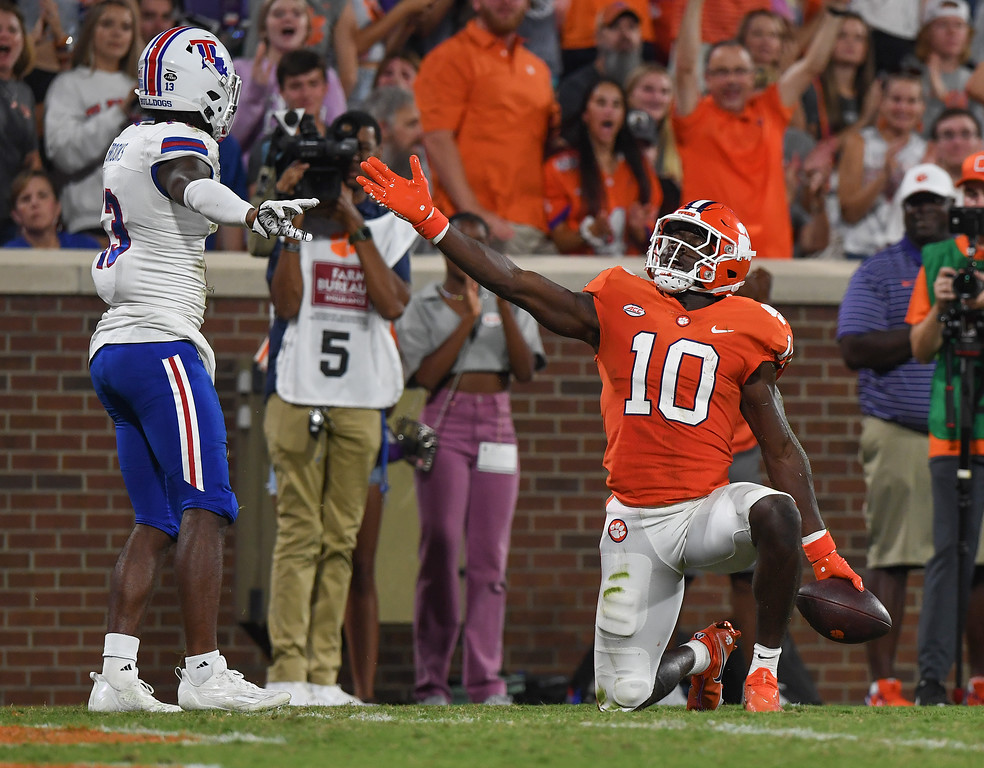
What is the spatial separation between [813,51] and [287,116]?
4.01 metres

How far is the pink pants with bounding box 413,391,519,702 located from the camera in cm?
689

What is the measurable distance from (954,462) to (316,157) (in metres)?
3.11

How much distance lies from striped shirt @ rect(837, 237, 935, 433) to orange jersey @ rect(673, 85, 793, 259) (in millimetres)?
1322

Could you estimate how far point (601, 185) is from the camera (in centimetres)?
852

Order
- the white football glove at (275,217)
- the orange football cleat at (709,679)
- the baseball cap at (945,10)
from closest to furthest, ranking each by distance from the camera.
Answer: the white football glove at (275,217)
the orange football cleat at (709,679)
the baseball cap at (945,10)

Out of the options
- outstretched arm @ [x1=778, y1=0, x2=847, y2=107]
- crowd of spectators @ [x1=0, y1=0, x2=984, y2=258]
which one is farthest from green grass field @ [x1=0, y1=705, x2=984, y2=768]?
outstretched arm @ [x1=778, y1=0, x2=847, y2=107]

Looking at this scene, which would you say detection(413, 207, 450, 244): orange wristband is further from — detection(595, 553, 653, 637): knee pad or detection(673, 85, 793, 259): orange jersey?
detection(673, 85, 793, 259): orange jersey

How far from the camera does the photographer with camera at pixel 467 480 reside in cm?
689

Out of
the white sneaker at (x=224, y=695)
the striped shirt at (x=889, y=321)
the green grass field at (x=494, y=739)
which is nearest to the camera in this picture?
the green grass field at (x=494, y=739)

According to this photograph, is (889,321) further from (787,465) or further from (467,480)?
(787,465)

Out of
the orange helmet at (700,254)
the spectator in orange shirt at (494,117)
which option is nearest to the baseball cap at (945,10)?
the spectator in orange shirt at (494,117)

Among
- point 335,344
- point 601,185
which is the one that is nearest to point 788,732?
point 335,344

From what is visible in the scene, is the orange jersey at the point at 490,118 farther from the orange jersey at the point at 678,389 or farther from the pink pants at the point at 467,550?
the orange jersey at the point at 678,389

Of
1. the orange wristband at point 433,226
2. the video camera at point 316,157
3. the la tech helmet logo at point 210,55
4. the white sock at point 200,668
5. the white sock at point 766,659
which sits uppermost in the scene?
the la tech helmet logo at point 210,55
